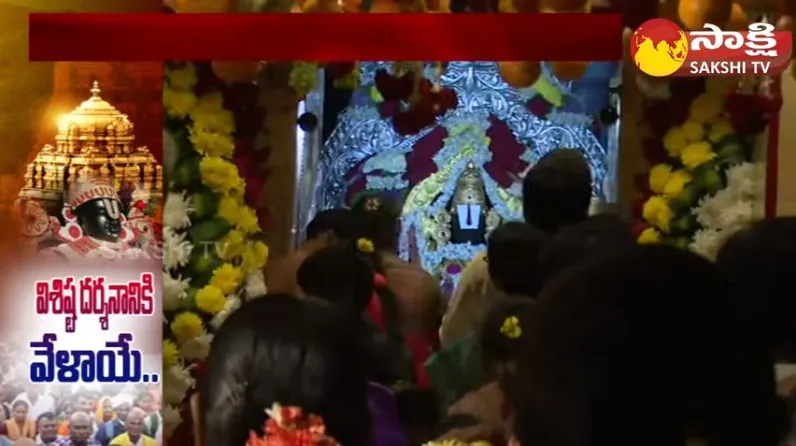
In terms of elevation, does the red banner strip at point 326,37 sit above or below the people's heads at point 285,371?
above

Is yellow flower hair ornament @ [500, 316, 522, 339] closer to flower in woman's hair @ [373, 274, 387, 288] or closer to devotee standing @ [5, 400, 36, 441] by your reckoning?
flower in woman's hair @ [373, 274, 387, 288]

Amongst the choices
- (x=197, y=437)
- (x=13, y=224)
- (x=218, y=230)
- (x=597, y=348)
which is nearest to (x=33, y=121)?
(x=13, y=224)

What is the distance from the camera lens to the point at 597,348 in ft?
3.59

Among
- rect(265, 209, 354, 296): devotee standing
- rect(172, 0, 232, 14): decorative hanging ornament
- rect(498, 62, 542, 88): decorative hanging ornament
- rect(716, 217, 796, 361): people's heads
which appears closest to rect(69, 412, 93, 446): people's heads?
rect(265, 209, 354, 296): devotee standing

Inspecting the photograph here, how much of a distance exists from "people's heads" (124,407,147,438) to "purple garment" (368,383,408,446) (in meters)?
0.27

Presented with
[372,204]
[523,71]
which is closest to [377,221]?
[372,204]

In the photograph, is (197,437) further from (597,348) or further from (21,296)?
(597,348)

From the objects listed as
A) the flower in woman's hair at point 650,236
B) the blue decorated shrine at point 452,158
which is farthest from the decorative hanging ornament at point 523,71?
the flower in woman's hair at point 650,236

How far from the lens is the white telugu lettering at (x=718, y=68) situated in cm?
116

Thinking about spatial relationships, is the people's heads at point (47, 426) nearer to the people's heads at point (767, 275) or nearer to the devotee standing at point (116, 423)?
the devotee standing at point (116, 423)

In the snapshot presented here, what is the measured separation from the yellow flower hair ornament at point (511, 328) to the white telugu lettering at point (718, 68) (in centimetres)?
34

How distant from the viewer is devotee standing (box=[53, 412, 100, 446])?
120cm

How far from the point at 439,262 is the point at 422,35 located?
0.84 feet

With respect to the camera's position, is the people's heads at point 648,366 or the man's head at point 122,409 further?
the man's head at point 122,409
